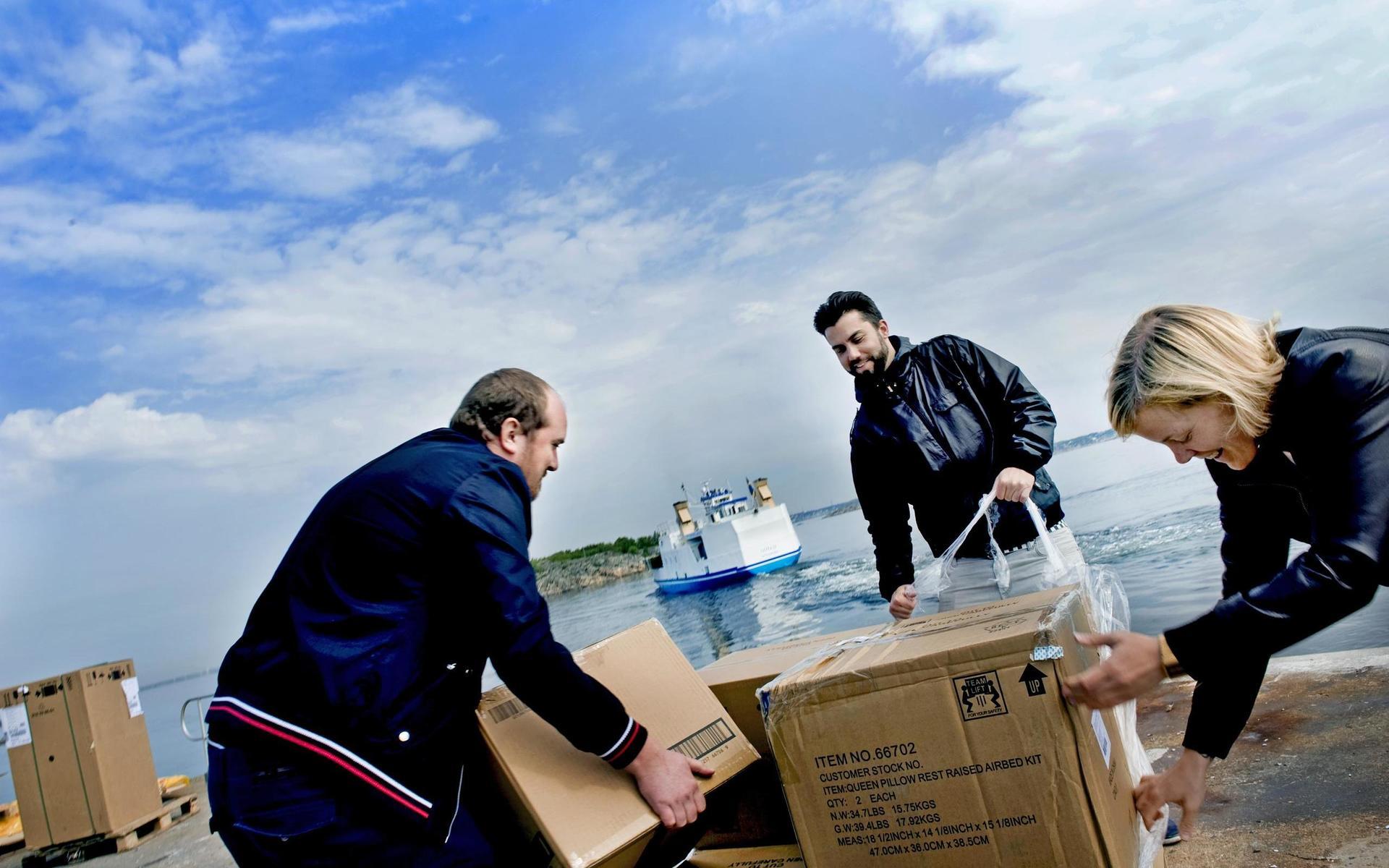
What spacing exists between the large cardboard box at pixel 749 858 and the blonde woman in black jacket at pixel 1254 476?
644mm

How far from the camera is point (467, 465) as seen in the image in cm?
157

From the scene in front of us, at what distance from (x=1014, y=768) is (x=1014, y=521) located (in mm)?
1315

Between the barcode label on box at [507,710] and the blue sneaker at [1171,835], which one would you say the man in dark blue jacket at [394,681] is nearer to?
the barcode label on box at [507,710]

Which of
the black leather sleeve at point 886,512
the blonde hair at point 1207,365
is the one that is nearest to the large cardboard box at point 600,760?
the blonde hair at point 1207,365

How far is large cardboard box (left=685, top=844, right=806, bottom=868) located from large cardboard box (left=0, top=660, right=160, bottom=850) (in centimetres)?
485

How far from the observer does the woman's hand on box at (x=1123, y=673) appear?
1.17 m

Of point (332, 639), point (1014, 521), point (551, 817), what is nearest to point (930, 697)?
point (551, 817)

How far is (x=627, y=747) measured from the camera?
5.08ft

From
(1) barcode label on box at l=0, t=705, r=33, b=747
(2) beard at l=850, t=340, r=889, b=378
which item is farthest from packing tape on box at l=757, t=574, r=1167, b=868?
(1) barcode label on box at l=0, t=705, r=33, b=747

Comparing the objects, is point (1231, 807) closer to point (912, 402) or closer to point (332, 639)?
point (912, 402)

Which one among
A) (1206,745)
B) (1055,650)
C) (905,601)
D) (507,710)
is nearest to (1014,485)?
(905,601)

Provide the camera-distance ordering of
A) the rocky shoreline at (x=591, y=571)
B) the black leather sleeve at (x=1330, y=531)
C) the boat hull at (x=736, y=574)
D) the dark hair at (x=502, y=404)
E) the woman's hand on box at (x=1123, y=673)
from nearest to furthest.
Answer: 1. the black leather sleeve at (x=1330, y=531)
2. the woman's hand on box at (x=1123, y=673)
3. the dark hair at (x=502, y=404)
4. the boat hull at (x=736, y=574)
5. the rocky shoreline at (x=591, y=571)

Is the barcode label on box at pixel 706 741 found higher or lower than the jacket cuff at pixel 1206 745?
higher

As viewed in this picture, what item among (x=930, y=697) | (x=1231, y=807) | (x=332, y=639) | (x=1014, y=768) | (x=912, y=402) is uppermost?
(x=912, y=402)
